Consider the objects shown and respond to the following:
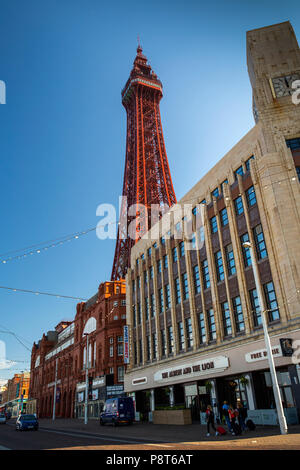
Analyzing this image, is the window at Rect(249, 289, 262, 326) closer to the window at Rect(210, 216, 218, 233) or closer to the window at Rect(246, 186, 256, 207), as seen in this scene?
the window at Rect(246, 186, 256, 207)

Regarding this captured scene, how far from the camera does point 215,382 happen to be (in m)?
27.5

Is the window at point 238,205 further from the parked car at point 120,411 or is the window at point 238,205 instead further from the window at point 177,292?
the parked car at point 120,411

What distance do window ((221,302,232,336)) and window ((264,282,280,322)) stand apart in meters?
4.26

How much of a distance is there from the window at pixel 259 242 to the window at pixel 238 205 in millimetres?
2389

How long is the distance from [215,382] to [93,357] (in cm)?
3495

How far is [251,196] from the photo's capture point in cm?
2664

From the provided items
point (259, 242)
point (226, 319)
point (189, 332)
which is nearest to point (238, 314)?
point (226, 319)

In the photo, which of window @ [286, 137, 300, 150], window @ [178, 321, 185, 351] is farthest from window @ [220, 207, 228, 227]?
window @ [178, 321, 185, 351]

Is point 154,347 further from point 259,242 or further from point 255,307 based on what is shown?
point 259,242

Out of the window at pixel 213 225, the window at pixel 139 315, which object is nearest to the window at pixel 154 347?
the window at pixel 139 315

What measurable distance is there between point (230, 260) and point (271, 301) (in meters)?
5.31
